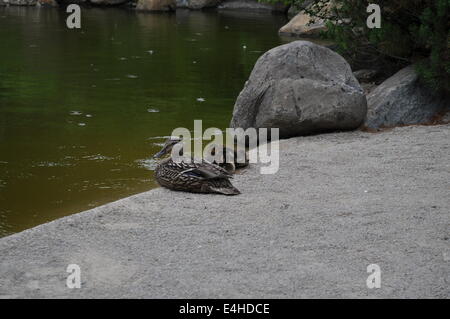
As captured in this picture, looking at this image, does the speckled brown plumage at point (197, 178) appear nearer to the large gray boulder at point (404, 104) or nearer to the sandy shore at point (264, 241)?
the sandy shore at point (264, 241)

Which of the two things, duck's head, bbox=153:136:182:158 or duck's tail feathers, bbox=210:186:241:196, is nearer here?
duck's tail feathers, bbox=210:186:241:196

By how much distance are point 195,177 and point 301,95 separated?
2.92 meters

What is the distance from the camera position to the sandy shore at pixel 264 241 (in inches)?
214

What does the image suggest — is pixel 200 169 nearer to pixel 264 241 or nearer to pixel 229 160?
pixel 229 160

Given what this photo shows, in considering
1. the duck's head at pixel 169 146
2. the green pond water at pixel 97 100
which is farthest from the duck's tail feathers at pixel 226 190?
the duck's head at pixel 169 146

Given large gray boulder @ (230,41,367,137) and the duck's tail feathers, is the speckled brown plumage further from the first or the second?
large gray boulder @ (230,41,367,137)

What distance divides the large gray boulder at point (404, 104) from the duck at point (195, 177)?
3.68 meters

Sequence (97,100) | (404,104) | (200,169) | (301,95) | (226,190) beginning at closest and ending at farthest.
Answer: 1. (226,190)
2. (200,169)
3. (301,95)
4. (404,104)
5. (97,100)

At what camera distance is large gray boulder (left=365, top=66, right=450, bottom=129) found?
11.1m

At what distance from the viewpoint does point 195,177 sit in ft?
25.8

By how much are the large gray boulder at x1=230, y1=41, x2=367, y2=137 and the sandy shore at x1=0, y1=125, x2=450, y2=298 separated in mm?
1699

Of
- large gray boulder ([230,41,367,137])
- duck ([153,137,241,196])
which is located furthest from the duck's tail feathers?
large gray boulder ([230,41,367,137])

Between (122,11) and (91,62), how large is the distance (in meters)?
16.6

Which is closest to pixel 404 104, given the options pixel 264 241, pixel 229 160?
pixel 229 160
